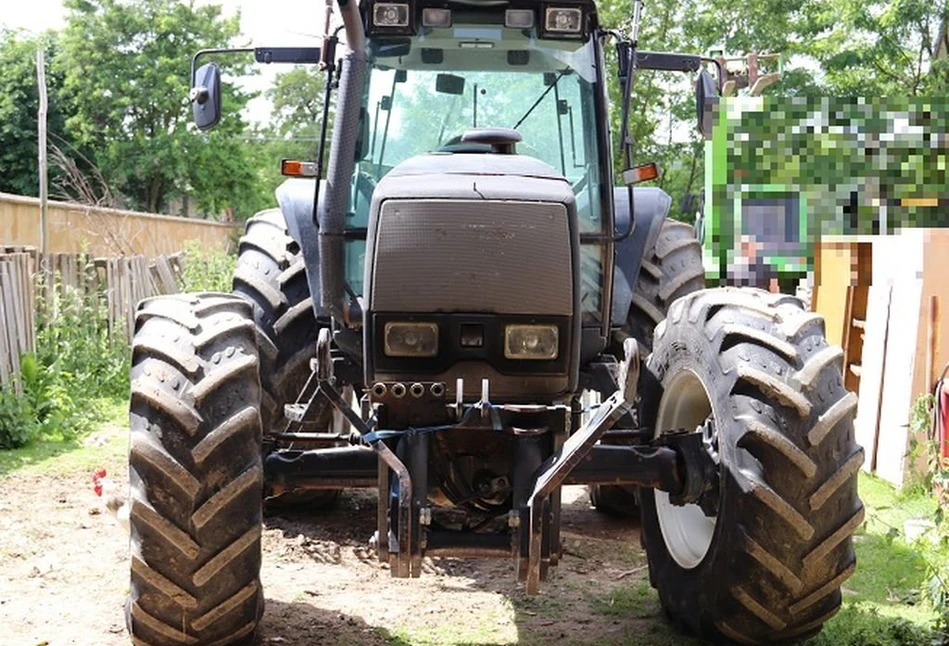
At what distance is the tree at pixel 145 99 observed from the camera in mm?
39281

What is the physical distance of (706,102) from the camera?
5840 mm

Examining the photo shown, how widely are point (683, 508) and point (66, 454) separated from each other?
5.72 m

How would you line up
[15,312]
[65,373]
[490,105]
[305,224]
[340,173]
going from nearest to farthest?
[340,173] → [490,105] → [305,224] → [15,312] → [65,373]

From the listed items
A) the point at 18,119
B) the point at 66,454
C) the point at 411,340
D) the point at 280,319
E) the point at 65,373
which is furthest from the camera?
the point at 18,119

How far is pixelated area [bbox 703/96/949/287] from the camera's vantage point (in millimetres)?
12250

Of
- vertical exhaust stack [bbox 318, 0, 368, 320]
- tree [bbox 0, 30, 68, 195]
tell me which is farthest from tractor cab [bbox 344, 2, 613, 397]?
tree [bbox 0, 30, 68, 195]

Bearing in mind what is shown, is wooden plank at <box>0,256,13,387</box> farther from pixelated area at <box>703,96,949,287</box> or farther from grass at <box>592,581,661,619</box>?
pixelated area at <box>703,96,949,287</box>

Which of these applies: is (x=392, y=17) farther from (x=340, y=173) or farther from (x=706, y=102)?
(x=706, y=102)

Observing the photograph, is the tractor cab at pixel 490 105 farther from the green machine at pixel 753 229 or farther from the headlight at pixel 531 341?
the green machine at pixel 753 229

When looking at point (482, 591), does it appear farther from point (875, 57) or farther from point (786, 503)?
point (875, 57)

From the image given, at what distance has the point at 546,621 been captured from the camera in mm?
5426

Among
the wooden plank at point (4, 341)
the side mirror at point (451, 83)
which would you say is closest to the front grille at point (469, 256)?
the side mirror at point (451, 83)

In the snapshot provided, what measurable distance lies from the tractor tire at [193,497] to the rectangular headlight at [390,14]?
6.26ft

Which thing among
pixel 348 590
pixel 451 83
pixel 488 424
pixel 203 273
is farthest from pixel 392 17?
pixel 203 273
